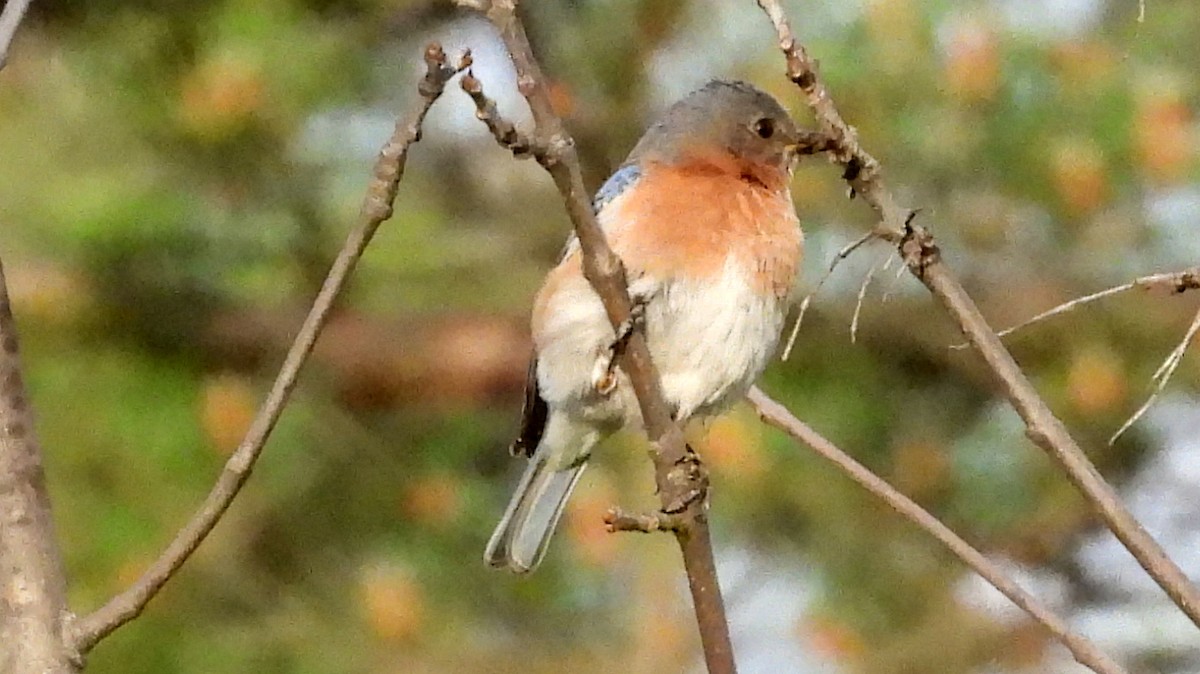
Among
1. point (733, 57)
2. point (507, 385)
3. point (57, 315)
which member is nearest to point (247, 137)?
point (57, 315)

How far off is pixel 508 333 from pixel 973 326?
265 cm

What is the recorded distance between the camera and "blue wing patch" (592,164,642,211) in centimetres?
209

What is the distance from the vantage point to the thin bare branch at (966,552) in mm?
1202

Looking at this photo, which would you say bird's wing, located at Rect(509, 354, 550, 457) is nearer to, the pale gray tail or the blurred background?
the pale gray tail

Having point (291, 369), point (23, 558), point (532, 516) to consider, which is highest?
point (532, 516)

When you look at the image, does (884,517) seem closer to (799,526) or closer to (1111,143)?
(799,526)

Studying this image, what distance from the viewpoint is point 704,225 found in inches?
77.1

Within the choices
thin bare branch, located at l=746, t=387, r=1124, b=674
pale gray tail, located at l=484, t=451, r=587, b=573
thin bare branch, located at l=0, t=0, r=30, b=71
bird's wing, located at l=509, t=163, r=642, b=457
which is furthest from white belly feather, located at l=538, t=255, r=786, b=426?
thin bare branch, located at l=0, t=0, r=30, b=71

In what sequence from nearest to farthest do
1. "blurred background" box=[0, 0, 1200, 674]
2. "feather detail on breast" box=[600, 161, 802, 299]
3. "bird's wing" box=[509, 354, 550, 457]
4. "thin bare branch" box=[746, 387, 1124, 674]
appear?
1. "thin bare branch" box=[746, 387, 1124, 674]
2. "feather detail on breast" box=[600, 161, 802, 299]
3. "bird's wing" box=[509, 354, 550, 457]
4. "blurred background" box=[0, 0, 1200, 674]

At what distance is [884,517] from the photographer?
12.3ft

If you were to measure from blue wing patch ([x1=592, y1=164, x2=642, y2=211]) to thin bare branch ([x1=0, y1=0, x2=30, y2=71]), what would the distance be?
998 millimetres

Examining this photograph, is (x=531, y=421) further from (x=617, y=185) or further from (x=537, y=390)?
(x=617, y=185)

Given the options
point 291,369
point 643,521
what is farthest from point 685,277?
point 291,369

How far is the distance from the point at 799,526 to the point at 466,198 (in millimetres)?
1234
